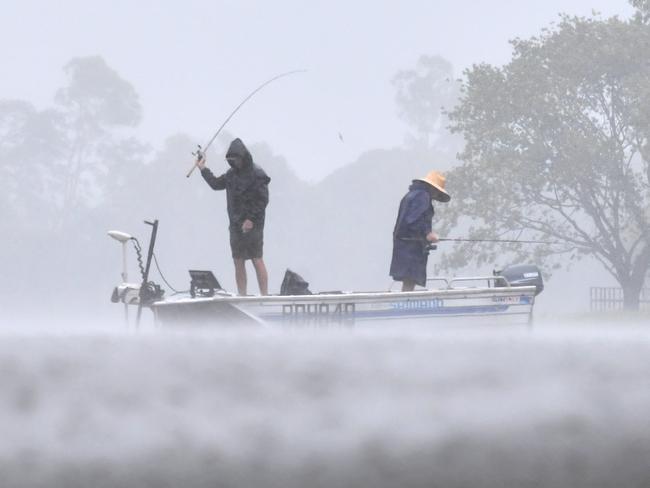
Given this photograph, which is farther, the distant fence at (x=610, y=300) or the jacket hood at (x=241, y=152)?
the distant fence at (x=610, y=300)

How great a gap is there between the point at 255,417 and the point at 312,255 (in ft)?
357

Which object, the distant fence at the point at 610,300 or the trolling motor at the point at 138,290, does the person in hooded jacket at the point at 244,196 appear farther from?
the distant fence at the point at 610,300

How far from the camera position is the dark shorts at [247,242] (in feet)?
39.0

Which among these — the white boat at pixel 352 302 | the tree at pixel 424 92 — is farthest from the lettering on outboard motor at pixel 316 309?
the tree at pixel 424 92

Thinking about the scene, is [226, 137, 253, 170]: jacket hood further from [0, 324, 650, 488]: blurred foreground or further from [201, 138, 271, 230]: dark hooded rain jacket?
[0, 324, 650, 488]: blurred foreground

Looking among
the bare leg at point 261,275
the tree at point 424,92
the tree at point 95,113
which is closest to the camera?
the bare leg at point 261,275

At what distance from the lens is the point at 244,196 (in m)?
11.8

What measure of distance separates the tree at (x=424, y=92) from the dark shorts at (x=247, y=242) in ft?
409

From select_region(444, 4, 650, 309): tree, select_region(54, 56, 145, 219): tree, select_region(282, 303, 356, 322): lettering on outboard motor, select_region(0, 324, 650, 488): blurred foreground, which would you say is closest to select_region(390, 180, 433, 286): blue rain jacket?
select_region(282, 303, 356, 322): lettering on outboard motor

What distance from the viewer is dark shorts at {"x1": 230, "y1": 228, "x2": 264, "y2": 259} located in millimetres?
11875

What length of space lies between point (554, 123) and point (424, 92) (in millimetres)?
98832

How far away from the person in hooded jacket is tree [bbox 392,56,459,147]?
125 m

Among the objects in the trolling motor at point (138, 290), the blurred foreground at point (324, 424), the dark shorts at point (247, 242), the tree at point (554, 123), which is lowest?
the blurred foreground at point (324, 424)

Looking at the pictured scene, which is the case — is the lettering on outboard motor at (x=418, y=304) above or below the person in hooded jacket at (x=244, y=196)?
below
